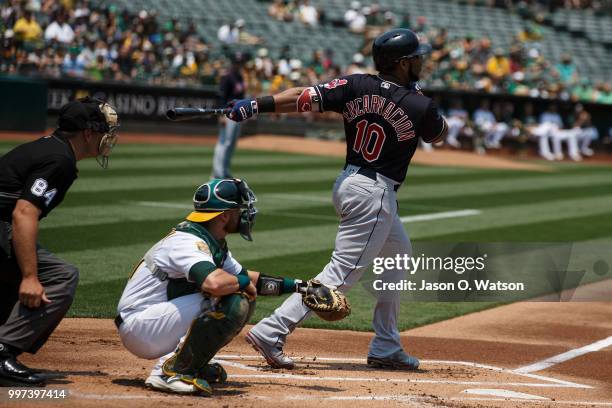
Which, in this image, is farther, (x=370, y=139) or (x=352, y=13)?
(x=352, y=13)

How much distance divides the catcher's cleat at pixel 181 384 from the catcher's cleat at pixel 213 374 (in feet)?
0.71

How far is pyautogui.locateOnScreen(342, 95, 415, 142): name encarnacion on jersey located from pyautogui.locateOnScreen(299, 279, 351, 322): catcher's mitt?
115 cm

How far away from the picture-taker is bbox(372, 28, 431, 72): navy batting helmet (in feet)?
20.2

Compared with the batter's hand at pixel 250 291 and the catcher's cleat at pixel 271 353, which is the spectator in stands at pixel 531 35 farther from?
the batter's hand at pixel 250 291

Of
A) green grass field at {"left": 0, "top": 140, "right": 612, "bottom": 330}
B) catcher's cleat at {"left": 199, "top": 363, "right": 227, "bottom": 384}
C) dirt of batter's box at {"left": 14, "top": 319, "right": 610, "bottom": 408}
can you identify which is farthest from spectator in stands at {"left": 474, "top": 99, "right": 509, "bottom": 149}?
catcher's cleat at {"left": 199, "top": 363, "right": 227, "bottom": 384}

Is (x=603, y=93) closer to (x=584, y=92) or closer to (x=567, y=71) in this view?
(x=584, y=92)

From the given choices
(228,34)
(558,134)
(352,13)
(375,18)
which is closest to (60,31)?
(228,34)

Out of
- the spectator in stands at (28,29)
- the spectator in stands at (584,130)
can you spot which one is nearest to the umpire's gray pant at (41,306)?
the spectator in stands at (28,29)

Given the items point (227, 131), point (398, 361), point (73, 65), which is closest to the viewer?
point (398, 361)

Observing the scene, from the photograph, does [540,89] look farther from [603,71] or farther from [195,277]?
[195,277]

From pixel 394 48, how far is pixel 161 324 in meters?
2.26

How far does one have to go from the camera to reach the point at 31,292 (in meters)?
4.97

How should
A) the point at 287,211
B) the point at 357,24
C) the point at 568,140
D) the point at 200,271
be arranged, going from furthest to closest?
the point at 357,24
the point at 568,140
the point at 287,211
the point at 200,271

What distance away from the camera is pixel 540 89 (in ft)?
103
